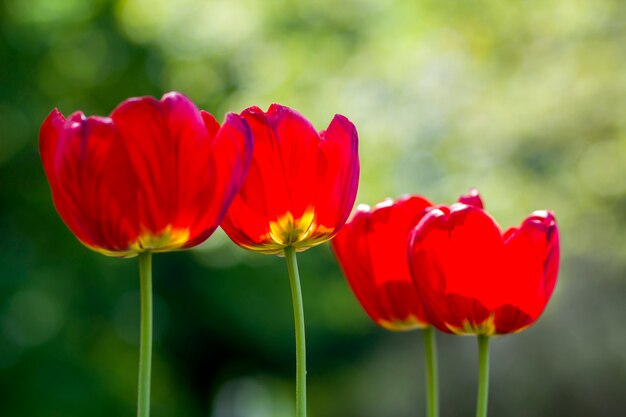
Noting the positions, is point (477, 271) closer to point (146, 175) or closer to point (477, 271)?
point (477, 271)

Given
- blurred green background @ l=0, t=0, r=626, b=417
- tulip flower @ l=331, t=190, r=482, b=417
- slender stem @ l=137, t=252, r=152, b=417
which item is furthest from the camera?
blurred green background @ l=0, t=0, r=626, b=417

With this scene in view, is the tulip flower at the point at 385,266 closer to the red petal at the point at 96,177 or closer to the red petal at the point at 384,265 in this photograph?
the red petal at the point at 384,265

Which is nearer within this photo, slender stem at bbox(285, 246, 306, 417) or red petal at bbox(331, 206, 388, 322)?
Result: slender stem at bbox(285, 246, 306, 417)

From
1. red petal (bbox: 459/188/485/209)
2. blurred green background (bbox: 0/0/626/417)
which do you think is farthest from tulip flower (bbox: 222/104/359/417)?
blurred green background (bbox: 0/0/626/417)

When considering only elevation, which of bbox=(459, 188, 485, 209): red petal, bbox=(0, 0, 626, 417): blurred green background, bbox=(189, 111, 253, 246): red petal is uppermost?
bbox=(0, 0, 626, 417): blurred green background

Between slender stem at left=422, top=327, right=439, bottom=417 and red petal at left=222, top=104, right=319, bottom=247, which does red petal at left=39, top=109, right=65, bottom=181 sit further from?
slender stem at left=422, top=327, right=439, bottom=417

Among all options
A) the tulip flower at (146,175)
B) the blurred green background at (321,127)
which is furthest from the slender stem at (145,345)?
the blurred green background at (321,127)

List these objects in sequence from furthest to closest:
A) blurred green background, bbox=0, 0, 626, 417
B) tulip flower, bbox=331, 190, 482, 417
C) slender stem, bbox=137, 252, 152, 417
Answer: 1. blurred green background, bbox=0, 0, 626, 417
2. tulip flower, bbox=331, 190, 482, 417
3. slender stem, bbox=137, 252, 152, 417
